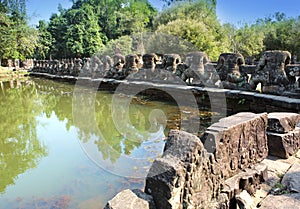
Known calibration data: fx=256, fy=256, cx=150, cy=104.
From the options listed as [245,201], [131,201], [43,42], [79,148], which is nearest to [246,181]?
[245,201]

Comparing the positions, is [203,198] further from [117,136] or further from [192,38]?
[192,38]

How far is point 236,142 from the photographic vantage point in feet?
8.24

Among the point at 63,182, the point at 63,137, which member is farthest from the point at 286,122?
the point at 63,137

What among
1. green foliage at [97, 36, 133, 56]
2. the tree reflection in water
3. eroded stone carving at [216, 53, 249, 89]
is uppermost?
green foliage at [97, 36, 133, 56]

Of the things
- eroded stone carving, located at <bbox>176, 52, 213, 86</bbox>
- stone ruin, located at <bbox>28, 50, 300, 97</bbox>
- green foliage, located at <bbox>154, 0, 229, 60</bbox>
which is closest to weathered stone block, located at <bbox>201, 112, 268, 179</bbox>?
stone ruin, located at <bbox>28, 50, 300, 97</bbox>

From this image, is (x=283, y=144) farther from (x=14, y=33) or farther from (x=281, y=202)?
(x=14, y=33)

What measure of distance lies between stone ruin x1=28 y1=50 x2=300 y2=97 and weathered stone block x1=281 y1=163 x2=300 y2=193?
317 cm

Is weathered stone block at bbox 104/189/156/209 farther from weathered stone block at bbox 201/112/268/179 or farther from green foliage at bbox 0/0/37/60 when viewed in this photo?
green foliage at bbox 0/0/37/60

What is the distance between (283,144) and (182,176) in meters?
2.04

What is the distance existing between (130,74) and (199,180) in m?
8.97

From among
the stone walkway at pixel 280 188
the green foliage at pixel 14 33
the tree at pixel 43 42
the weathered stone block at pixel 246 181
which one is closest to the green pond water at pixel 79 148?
the weathered stone block at pixel 246 181

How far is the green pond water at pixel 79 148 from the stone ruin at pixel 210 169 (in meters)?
1.21

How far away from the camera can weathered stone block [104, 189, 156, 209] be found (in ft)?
5.37

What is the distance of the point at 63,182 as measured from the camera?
3.29 metres
